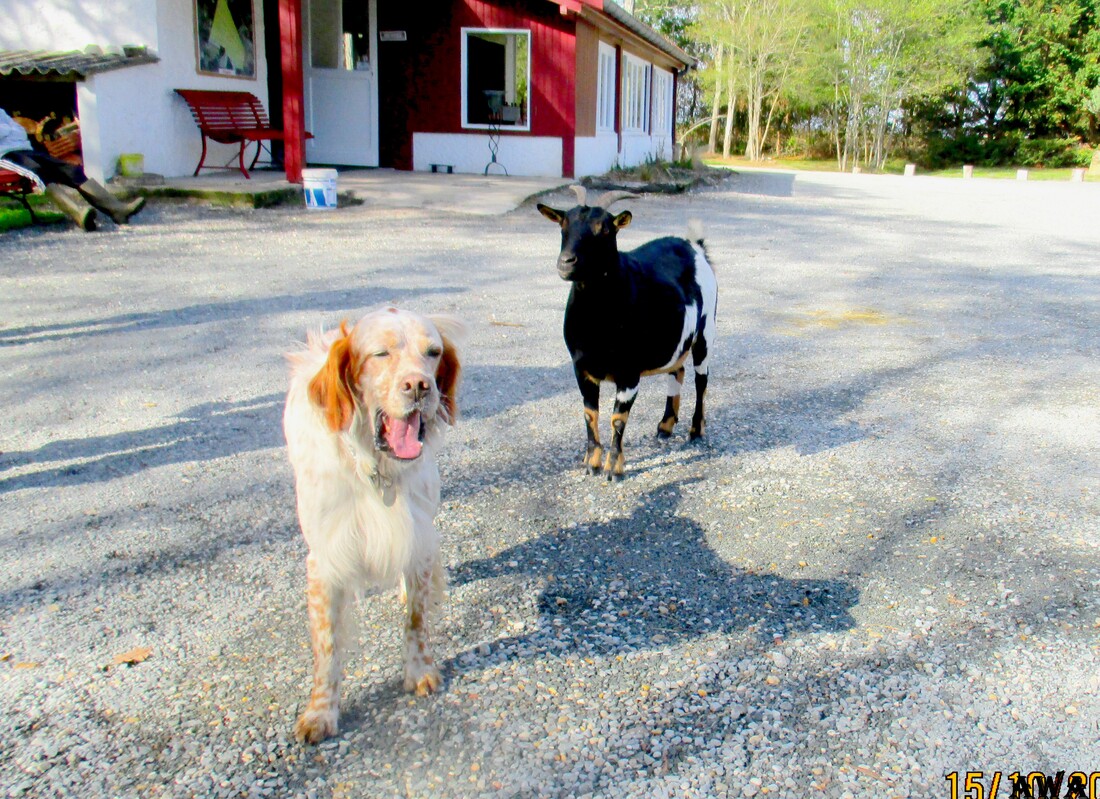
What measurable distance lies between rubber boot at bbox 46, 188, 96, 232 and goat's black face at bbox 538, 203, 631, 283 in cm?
876

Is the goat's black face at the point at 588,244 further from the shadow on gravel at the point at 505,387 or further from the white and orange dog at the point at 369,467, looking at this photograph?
the white and orange dog at the point at 369,467

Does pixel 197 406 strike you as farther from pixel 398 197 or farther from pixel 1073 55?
pixel 1073 55

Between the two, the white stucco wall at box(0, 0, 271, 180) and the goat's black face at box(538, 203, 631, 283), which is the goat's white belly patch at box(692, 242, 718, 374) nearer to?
the goat's black face at box(538, 203, 631, 283)

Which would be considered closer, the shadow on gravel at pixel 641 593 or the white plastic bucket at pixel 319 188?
the shadow on gravel at pixel 641 593

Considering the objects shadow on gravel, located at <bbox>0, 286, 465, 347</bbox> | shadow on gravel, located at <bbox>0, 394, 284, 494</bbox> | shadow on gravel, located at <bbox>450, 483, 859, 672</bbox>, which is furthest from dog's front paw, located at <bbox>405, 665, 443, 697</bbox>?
shadow on gravel, located at <bbox>0, 286, 465, 347</bbox>

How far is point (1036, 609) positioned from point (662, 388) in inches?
124

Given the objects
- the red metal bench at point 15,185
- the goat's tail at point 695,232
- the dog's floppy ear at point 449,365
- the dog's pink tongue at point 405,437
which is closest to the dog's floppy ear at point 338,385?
the dog's pink tongue at point 405,437

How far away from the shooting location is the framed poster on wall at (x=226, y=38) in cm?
1537

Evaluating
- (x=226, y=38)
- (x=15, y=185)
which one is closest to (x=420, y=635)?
(x=15, y=185)

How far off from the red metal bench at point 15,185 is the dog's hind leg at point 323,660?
10169 mm

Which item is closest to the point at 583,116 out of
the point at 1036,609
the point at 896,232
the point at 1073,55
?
the point at 896,232

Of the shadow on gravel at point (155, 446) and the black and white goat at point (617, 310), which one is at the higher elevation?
the black and white goat at point (617, 310)

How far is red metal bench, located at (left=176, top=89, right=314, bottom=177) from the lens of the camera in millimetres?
14844

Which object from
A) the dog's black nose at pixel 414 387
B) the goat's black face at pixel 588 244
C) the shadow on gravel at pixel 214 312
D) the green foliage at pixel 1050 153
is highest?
the green foliage at pixel 1050 153
